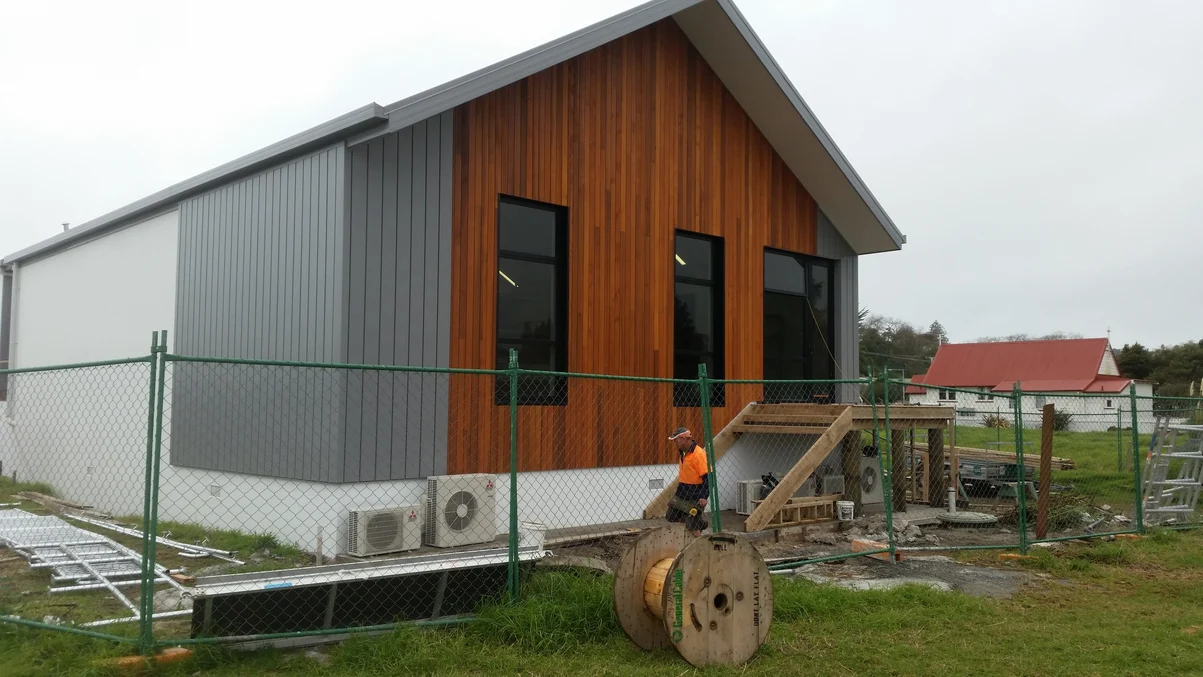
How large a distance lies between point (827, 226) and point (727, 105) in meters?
2.98

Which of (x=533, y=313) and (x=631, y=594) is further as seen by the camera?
(x=533, y=313)

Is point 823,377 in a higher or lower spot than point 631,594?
higher

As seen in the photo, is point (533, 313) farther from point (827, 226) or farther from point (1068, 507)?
point (1068, 507)

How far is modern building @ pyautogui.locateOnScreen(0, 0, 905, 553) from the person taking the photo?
29.4 feet

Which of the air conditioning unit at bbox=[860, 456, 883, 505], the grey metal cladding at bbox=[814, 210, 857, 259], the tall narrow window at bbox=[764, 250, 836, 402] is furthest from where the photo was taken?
the grey metal cladding at bbox=[814, 210, 857, 259]

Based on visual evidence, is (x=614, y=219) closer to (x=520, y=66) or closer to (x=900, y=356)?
(x=520, y=66)

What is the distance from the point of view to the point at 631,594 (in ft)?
19.4

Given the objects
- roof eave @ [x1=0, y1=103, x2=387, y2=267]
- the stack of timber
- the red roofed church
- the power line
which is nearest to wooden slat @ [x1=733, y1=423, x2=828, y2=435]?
the stack of timber

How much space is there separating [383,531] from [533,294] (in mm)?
3444

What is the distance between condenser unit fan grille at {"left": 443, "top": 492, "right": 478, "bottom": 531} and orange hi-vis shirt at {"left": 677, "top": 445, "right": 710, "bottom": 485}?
215 cm

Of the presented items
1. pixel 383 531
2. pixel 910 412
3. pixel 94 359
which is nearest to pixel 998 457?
pixel 910 412

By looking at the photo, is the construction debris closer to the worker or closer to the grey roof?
the grey roof

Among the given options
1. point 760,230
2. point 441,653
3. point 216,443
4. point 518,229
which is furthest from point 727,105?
point 441,653

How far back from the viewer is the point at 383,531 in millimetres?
8484
